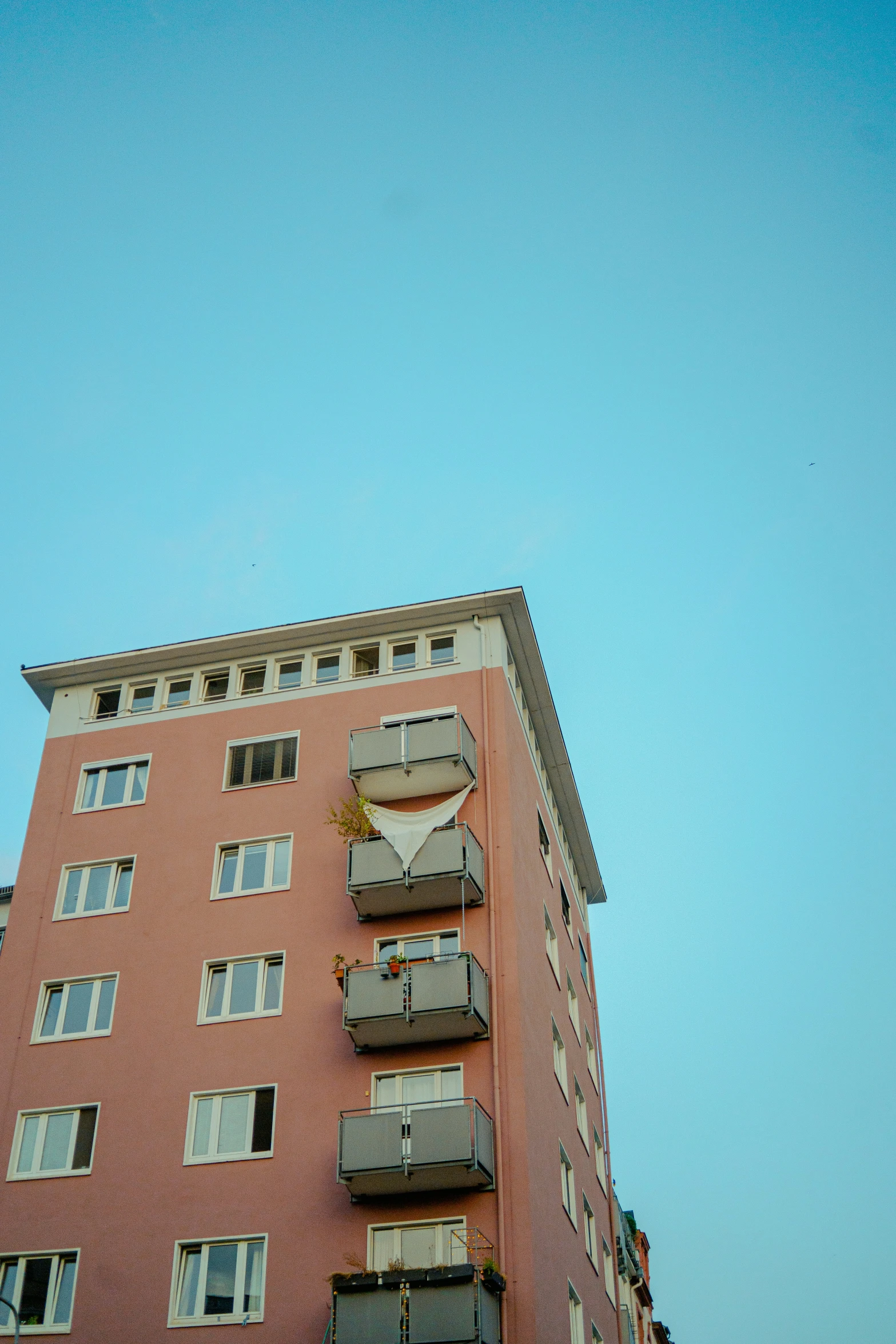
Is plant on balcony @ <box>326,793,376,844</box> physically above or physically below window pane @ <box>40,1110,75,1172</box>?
above

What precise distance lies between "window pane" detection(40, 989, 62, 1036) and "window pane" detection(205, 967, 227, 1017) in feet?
13.3

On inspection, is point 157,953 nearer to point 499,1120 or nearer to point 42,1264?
point 42,1264

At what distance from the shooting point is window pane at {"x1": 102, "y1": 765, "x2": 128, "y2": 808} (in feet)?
122

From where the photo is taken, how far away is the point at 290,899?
33344 millimetres

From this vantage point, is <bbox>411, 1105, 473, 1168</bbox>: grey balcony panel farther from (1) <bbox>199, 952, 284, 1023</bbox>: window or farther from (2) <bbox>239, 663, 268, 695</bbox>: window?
(2) <bbox>239, 663, 268, 695</bbox>: window

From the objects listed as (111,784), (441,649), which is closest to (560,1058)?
(441,649)

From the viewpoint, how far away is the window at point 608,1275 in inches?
1569

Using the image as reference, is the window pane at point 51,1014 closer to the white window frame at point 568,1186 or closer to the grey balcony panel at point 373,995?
the grey balcony panel at point 373,995

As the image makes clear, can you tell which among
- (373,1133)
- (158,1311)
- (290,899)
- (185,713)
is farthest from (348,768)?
(158,1311)

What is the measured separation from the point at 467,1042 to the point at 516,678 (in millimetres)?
12372

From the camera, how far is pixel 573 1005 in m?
42.2

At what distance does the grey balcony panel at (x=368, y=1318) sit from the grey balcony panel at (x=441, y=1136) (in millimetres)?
2616

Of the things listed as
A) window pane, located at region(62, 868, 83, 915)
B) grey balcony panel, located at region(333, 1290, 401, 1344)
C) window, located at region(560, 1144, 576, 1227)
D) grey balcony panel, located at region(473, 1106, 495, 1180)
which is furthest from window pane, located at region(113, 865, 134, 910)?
window, located at region(560, 1144, 576, 1227)

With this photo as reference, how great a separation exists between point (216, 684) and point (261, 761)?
355cm
